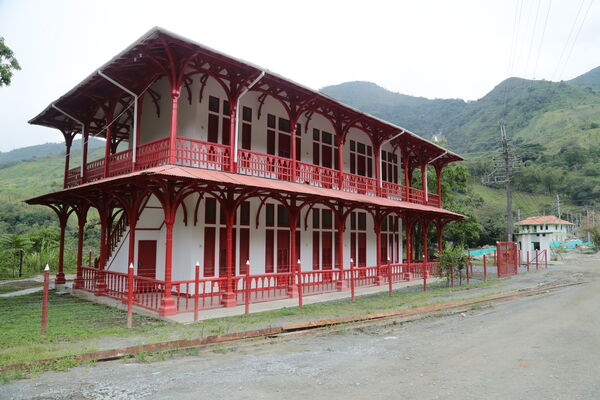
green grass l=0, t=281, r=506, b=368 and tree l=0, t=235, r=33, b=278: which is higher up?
tree l=0, t=235, r=33, b=278

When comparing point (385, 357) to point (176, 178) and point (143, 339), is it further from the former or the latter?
point (176, 178)

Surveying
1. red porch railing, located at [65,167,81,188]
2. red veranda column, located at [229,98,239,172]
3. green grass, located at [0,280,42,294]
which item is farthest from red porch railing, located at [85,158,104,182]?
green grass, located at [0,280,42,294]

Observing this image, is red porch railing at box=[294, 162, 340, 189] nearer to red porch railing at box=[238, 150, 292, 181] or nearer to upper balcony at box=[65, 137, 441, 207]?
upper balcony at box=[65, 137, 441, 207]

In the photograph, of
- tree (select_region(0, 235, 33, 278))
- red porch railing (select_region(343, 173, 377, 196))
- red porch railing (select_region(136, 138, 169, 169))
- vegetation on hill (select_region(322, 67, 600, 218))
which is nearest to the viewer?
red porch railing (select_region(136, 138, 169, 169))

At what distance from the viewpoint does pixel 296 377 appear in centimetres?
560

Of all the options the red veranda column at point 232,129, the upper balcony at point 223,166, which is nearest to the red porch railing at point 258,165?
the upper balcony at point 223,166

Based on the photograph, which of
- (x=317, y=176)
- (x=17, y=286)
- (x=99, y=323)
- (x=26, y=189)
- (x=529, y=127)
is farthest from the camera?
(x=529, y=127)

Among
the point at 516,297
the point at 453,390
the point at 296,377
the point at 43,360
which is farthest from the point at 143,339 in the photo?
the point at 516,297

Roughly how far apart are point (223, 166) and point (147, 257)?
15.8 feet

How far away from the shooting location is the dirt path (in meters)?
4.96

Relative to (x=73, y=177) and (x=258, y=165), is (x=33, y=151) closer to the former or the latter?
(x=73, y=177)

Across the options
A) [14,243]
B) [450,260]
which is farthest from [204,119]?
[14,243]

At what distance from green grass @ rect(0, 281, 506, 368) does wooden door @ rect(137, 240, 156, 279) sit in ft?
7.37

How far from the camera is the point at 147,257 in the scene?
47.5 feet
